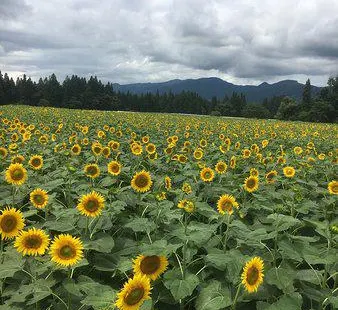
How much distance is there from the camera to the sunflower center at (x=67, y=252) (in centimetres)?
280

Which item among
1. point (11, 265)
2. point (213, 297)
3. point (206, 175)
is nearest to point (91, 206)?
point (11, 265)

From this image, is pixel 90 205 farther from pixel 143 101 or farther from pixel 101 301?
pixel 143 101

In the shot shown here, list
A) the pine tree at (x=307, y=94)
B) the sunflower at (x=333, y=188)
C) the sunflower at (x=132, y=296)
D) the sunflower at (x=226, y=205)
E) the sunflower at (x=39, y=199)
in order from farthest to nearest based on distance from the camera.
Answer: the pine tree at (x=307, y=94)
the sunflower at (x=333, y=188)
the sunflower at (x=39, y=199)
the sunflower at (x=226, y=205)
the sunflower at (x=132, y=296)

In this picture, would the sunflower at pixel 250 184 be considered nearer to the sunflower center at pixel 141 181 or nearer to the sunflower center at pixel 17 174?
the sunflower center at pixel 141 181

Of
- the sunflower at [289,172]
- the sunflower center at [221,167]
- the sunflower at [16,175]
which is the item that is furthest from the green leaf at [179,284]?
the sunflower at [289,172]

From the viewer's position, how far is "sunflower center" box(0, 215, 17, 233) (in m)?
3.24

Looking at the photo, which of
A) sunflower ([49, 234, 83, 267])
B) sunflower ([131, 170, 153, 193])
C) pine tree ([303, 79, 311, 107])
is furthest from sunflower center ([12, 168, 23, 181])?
pine tree ([303, 79, 311, 107])

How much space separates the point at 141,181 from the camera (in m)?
4.50

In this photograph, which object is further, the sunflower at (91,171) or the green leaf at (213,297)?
the sunflower at (91,171)

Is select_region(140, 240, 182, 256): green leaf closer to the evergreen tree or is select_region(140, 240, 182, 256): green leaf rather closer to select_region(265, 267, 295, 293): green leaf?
select_region(265, 267, 295, 293): green leaf

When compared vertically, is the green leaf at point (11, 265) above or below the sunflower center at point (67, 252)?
below

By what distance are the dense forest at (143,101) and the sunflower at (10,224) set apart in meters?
77.0

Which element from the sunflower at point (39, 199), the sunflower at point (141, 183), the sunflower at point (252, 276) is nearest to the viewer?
the sunflower at point (252, 276)

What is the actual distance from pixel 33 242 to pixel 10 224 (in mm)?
366
